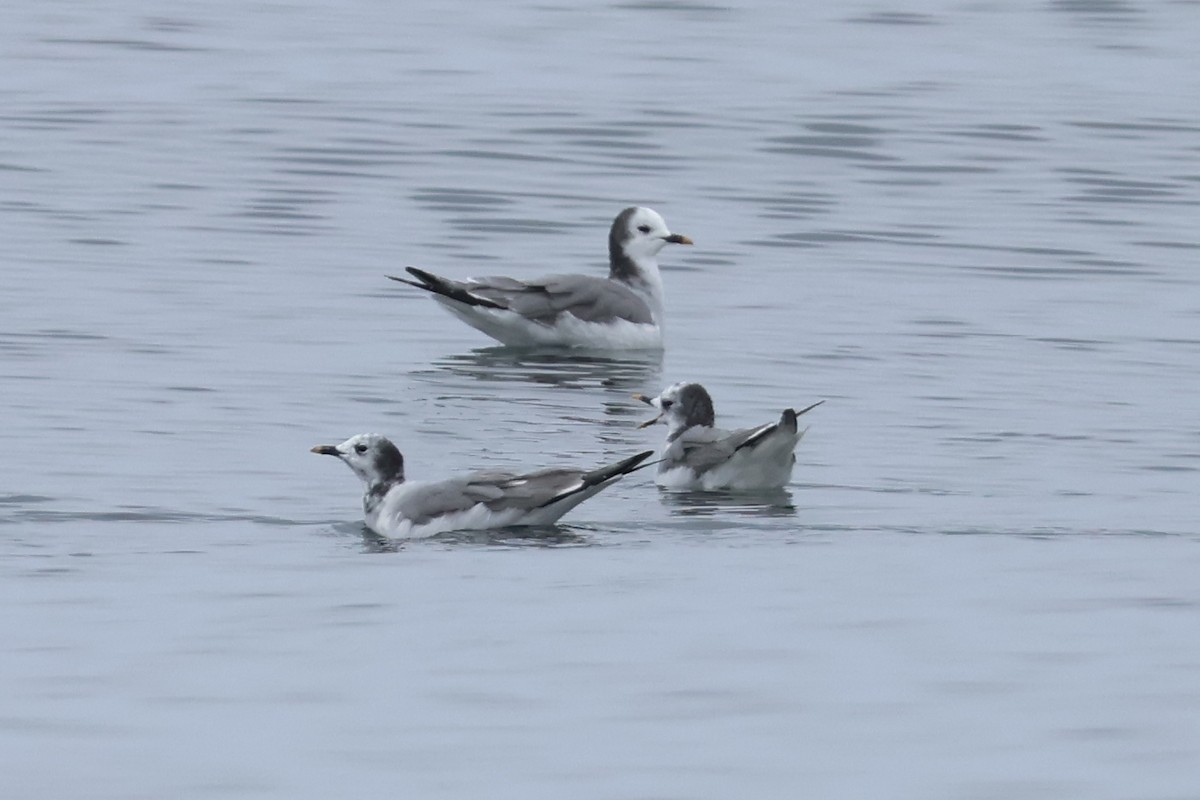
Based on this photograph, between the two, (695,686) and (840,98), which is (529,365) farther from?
(840,98)

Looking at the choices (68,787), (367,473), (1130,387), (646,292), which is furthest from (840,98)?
(68,787)

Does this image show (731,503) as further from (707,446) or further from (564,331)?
(564,331)

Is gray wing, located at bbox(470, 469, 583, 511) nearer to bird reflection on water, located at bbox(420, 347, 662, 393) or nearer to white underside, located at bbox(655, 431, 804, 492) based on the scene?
white underside, located at bbox(655, 431, 804, 492)

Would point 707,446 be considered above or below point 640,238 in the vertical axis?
below

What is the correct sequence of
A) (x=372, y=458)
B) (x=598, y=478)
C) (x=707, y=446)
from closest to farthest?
(x=598, y=478), (x=372, y=458), (x=707, y=446)

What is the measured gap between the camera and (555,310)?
800 inches

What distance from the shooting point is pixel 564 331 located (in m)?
20.4

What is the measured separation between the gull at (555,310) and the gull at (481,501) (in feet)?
22.0

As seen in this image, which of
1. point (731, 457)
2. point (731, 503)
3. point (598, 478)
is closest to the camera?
point (598, 478)

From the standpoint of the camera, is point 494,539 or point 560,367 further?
point 560,367

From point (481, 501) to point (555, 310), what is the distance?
24.2 feet

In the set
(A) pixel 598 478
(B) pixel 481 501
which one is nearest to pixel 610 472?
(A) pixel 598 478

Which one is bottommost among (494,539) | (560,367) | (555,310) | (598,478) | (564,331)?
(560,367)

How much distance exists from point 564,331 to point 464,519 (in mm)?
7447
